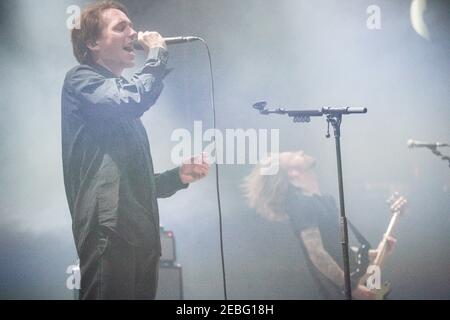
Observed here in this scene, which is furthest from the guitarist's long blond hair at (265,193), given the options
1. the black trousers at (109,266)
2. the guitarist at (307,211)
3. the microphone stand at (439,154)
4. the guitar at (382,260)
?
the microphone stand at (439,154)

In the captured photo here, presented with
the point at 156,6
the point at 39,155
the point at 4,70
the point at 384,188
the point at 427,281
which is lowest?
the point at 427,281

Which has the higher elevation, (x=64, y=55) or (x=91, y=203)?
(x=64, y=55)

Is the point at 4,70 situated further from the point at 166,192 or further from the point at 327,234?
the point at 327,234

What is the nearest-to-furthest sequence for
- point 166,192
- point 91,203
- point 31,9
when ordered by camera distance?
1. point 91,203
2. point 166,192
3. point 31,9

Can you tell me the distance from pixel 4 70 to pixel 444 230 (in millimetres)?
2553

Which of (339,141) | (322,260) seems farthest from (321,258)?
(339,141)

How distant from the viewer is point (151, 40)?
272 cm

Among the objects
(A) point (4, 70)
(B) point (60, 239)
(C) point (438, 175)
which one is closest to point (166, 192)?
(B) point (60, 239)

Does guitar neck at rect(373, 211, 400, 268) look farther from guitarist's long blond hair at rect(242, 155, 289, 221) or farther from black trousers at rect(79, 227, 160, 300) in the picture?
black trousers at rect(79, 227, 160, 300)

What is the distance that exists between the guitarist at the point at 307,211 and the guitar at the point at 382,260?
1.1 inches

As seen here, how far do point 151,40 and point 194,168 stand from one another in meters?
0.69

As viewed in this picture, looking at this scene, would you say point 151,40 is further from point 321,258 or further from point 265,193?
point 321,258

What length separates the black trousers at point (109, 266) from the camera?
2.54 m

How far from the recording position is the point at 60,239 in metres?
2.98
